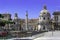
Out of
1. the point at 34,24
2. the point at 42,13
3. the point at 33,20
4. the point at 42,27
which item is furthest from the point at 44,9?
the point at 33,20

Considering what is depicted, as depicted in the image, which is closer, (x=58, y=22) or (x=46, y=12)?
(x=46, y=12)

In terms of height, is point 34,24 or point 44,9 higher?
point 44,9

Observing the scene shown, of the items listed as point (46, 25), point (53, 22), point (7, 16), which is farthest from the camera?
point (7, 16)

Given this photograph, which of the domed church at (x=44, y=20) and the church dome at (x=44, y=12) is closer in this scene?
the domed church at (x=44, y=20)

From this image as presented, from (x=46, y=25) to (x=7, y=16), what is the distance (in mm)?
20204

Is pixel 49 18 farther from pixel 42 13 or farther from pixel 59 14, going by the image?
pixel 59 14

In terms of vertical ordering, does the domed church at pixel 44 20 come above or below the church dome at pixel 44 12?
below

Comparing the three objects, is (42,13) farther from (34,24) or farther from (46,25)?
(34,24)

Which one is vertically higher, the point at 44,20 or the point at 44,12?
the point at 44,12

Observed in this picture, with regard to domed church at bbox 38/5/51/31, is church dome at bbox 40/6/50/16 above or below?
above

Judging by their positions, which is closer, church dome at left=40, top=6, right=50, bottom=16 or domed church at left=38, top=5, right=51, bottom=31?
domed church at left=38, top=5, right=51, bottom=31

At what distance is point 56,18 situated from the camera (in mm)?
89000

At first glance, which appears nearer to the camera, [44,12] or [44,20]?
[44,20]

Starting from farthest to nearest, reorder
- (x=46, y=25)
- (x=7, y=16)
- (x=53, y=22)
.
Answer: (x=7, y=16) → (x=53, y=22) → (x=46, y=25)
